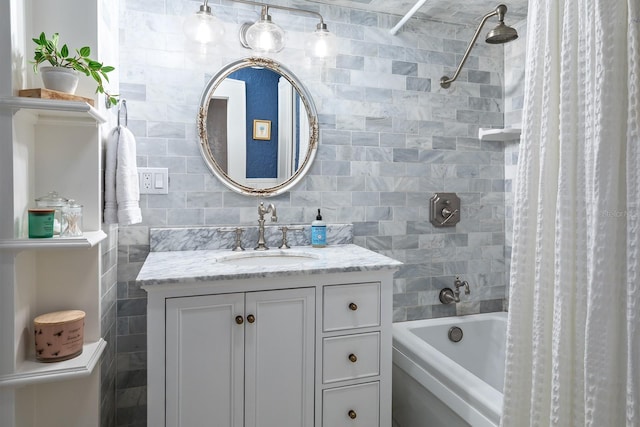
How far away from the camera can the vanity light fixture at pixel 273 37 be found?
190 centimetres

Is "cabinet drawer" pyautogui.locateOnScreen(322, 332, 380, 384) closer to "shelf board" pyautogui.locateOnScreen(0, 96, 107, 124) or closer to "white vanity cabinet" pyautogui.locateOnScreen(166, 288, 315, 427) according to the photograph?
"white vanity cabinet" pyautogui.locateOnScreen(166, 288, 315, 427)

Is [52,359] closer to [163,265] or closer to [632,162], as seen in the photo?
[163,265]

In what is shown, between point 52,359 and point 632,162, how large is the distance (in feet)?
5.06

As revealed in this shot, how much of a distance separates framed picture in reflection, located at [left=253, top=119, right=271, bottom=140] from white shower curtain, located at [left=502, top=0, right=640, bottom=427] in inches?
52.0

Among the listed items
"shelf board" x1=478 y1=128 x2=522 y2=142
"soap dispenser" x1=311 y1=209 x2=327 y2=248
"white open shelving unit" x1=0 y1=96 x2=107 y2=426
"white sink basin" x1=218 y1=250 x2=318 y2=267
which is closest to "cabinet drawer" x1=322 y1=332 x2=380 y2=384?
"white sink basin" x1=218 y1=250 x2=318 y2=267

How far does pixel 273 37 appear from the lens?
75.4 inches

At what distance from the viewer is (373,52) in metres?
2.20

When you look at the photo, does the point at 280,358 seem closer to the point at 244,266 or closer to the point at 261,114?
the point at 244,266

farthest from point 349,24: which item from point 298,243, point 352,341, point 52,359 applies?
point 52,359

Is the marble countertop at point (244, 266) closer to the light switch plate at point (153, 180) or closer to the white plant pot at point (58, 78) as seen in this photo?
the light switch plate at point (153, 180)

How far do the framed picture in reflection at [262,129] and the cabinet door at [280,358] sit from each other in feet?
2.81

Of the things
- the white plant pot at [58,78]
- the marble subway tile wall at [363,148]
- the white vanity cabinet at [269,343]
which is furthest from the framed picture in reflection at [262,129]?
the white plant pot at [58,78]

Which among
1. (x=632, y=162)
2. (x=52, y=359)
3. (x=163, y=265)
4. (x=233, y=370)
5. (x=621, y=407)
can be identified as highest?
(x=632, y=162)

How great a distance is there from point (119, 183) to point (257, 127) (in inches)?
29.7
